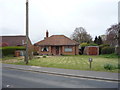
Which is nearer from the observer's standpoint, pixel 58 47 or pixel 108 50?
pixel 108 50

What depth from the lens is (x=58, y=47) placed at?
3209cm

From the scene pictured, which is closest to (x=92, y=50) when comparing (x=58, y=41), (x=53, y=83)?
(x=58, y=41)

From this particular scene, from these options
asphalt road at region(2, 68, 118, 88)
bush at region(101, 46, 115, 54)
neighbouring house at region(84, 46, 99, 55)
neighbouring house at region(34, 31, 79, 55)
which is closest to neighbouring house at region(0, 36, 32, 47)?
neighbouring house at region(34, 31, 79, 55)

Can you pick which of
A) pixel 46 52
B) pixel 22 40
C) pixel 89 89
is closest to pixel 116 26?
pixel 46 52

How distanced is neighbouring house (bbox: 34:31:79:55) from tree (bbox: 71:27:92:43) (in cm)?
1570

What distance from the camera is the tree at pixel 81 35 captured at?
47.9m

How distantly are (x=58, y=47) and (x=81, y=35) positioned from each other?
61.1 ft

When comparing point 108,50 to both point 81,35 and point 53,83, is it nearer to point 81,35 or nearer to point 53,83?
point 81,35

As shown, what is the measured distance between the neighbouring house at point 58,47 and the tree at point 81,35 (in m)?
15.7

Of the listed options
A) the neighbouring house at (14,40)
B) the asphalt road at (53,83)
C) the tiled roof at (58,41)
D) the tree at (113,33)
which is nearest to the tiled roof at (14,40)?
the neighbouring house at (14,40)

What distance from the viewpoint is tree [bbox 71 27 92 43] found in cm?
4791

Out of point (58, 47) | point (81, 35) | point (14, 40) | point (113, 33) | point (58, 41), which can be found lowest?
point (58, 47)

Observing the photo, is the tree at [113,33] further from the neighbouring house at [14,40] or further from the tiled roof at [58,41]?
the neighbouring house at [14,40]

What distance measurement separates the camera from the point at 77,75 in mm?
8859
